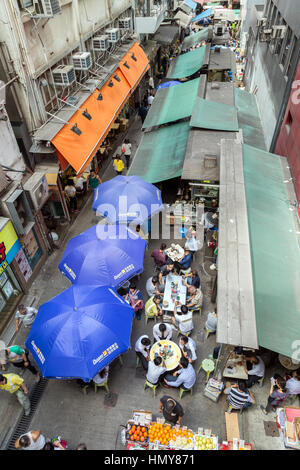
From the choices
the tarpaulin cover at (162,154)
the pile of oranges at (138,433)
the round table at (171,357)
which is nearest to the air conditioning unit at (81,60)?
the tarpaulin cover at (162,154)

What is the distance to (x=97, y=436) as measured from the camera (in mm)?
7297

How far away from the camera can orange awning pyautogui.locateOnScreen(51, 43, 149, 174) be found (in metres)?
11.3

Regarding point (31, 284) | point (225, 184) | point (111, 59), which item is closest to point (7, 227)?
point (31, 284)

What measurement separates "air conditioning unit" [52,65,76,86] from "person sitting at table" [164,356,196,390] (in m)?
10.2

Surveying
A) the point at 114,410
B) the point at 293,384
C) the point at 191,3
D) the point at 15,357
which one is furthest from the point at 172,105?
the point at 191,3

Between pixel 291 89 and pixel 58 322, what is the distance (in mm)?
11855

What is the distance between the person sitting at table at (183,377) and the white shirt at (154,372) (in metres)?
0.25

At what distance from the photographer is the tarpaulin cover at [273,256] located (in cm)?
697

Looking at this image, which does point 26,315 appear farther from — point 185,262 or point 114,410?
point 185,262

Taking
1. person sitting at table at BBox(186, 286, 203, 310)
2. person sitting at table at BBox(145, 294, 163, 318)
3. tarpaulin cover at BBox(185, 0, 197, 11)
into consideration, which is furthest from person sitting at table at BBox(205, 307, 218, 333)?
tarpaulin cover at BBox(185, 0, 197, 11)

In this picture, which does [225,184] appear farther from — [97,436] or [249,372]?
[97,436]

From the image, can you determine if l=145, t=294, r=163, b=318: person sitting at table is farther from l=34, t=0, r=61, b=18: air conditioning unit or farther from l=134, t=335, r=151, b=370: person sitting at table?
l=34, t=0, r=61, b=18: air conditioning unit

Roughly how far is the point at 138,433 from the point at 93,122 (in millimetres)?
11101
